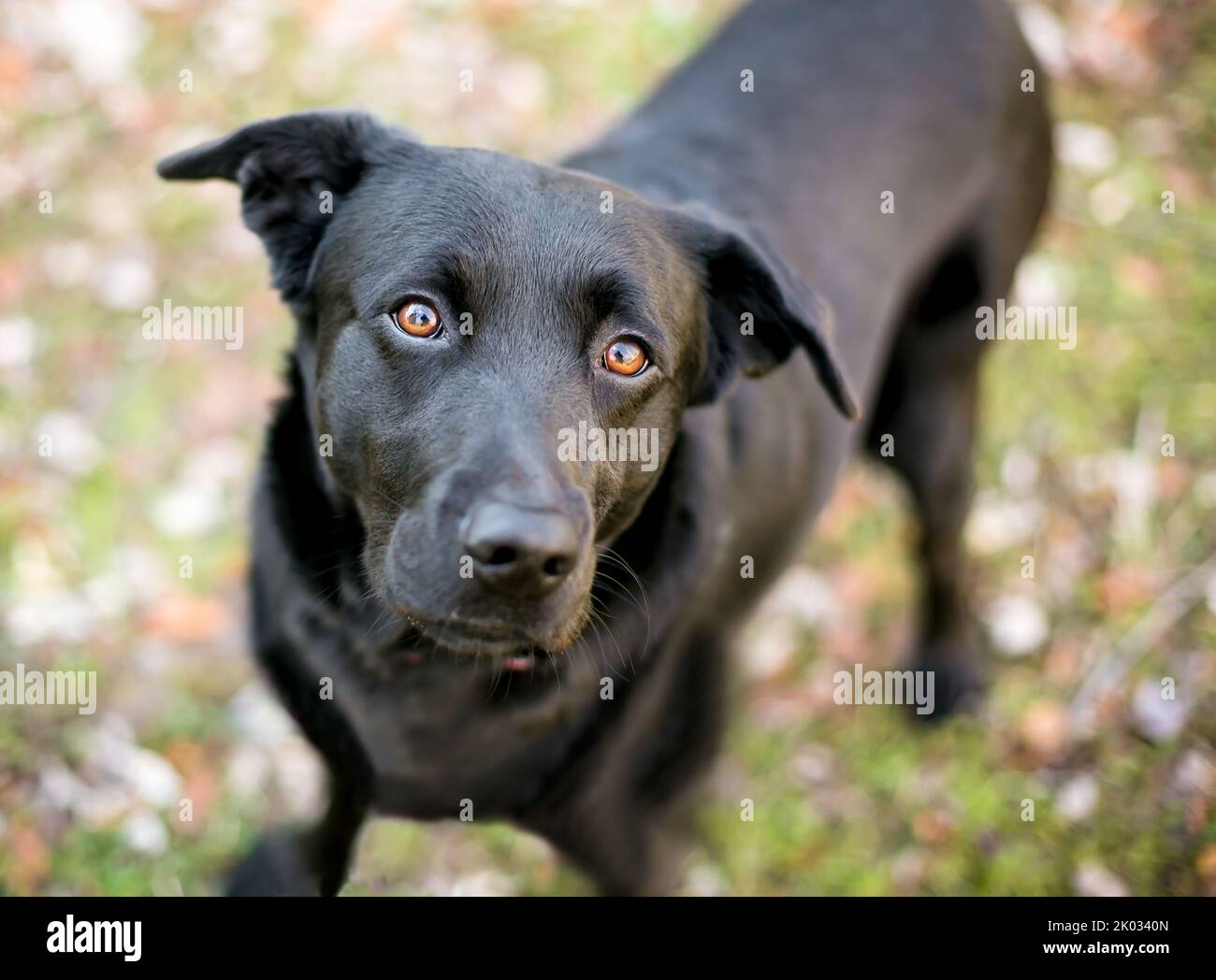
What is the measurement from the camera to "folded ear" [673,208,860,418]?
2.13 m

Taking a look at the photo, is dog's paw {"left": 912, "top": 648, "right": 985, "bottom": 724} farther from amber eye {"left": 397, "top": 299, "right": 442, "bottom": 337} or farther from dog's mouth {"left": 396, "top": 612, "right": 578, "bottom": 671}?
amber eye {"left": 397, "top": 299, "right": 442, "bottom": 337}

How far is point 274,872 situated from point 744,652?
138 cm

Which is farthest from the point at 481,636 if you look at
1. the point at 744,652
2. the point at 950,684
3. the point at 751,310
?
the point at 950,684

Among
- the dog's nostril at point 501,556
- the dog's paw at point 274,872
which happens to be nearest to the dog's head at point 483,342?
the dog's nostril at point 501,556

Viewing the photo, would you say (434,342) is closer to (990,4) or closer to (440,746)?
(440,746)

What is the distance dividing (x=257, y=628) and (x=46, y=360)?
1.82 m

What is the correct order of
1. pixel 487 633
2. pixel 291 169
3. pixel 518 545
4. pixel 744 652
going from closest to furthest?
pixel 518 545, pixel 487 633, pixel 291 169, pixel 744 652

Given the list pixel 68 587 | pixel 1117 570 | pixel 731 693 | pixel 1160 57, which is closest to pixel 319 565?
pixel 731 693

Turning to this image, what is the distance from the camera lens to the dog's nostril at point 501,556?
5.67 feet

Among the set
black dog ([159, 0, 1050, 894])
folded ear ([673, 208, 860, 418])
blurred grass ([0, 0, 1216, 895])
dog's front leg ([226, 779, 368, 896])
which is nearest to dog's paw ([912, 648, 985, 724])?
blurred grass ([0, 0, 1216, 895])

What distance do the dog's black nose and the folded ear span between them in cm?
66

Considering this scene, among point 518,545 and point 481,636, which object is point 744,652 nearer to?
point 481,636

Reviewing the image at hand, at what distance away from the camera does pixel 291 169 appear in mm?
2191

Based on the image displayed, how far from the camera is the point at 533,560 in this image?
174 cm
